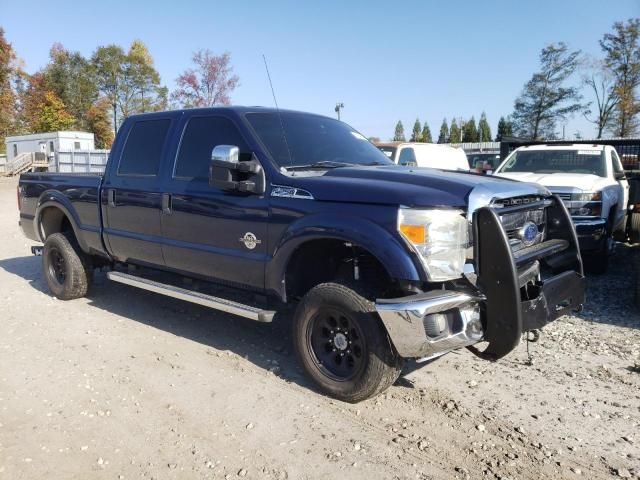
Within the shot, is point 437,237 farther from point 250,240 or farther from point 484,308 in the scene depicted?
point 250,240

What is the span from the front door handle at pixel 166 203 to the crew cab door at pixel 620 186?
662cm

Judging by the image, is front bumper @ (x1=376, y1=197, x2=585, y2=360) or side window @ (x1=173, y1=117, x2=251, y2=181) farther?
side window @ (x1=173, y1=117, x2=251, y2=181)

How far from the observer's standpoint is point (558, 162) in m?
8.61

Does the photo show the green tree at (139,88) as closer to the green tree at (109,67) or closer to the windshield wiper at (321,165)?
the green tree at (109,67)

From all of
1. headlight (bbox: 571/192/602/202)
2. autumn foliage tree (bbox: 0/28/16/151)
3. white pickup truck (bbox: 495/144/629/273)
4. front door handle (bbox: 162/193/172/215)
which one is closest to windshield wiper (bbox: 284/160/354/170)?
front door handle (bbox: 162/193/172/215)

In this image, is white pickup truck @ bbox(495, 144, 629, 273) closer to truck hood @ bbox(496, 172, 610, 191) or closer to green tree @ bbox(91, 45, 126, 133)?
truck hood @ bbox(496, 172, 610, 191)

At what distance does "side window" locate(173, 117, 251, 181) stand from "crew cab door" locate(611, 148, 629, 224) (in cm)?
632

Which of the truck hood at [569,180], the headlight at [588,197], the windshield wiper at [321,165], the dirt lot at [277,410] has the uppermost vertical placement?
the windshield wiper at [321,165]

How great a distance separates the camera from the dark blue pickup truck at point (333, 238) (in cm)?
318

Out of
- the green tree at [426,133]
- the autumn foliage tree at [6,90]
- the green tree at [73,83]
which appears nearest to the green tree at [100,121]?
the green tree at [73,83]

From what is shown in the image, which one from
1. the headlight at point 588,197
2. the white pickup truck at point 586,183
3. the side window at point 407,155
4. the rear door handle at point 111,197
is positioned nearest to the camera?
the rear door handle at point 111,197

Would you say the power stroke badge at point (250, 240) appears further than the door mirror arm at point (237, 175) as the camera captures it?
Yes

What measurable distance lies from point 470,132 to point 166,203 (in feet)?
224

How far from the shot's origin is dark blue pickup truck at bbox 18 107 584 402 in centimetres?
318
